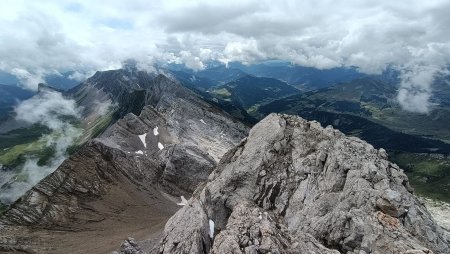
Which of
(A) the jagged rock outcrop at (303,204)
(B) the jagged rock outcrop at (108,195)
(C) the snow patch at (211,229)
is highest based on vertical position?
(A) the jagged rock outcrop at (303,204)

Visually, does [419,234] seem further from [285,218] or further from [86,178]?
[86,178]

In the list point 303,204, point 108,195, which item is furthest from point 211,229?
point 108,195

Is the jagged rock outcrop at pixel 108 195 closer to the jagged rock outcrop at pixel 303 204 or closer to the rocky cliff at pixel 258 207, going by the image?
the rocky cliff at pixel 258 207

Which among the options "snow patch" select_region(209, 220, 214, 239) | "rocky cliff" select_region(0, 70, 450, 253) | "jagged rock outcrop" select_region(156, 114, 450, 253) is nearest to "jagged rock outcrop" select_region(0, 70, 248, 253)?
"rocky cliff" select_region(0, 70, 450, 253)

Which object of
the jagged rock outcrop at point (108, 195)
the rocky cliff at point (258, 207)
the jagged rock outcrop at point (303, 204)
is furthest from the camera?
the jagged rock outcrop at point (108, 195)

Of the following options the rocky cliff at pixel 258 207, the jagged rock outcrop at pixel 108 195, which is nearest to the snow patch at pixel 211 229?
the rocky cliff at pixel 258 207

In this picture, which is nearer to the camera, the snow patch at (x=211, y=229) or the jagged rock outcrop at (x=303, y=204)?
the jagged rock outcrop at (x=303, y=204)
